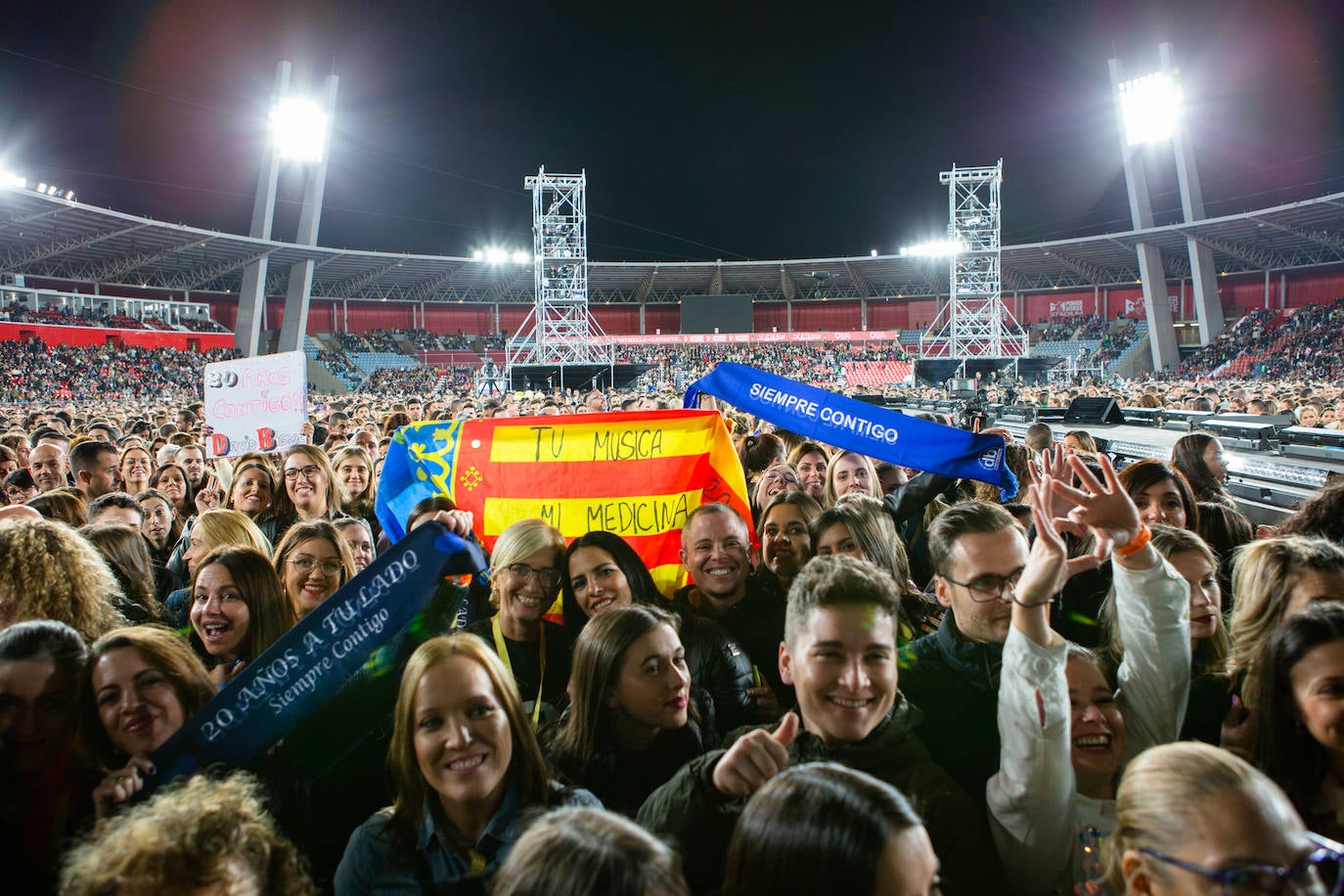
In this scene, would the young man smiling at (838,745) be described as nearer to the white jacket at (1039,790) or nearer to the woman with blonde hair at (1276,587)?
the white jacket at (1039,790)

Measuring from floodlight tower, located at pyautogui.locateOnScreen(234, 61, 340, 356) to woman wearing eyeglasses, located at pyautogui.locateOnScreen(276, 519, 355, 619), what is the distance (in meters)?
39.9

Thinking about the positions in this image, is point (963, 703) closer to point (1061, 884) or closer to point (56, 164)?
point (1061, 884)

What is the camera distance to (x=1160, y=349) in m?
44.3

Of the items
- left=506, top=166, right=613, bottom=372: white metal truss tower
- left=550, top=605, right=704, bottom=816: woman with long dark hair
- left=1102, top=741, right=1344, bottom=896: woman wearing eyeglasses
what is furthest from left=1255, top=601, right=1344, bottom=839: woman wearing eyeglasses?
left=506, top=166, right=613, bottom=372: white metal truss tower

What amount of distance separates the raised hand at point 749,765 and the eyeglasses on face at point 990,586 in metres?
1.16

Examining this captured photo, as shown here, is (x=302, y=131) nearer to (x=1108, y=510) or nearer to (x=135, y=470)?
(x=135, y=470)

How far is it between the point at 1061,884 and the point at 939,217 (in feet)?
209

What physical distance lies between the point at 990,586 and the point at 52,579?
361cm

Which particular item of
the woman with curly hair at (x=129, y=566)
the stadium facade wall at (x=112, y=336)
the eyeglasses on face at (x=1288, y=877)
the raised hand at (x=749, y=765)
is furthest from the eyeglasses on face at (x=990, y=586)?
the stadium facade wall at (x=112, y=336)

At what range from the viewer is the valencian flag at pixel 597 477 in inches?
214

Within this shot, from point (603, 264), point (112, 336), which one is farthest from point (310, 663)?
point (603, 264)

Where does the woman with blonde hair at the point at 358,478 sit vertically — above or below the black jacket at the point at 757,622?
above

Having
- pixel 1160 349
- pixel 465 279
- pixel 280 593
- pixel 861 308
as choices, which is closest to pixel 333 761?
pixel 280 593

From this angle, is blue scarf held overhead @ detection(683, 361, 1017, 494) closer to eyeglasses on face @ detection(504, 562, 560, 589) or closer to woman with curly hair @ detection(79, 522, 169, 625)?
eyeglasses on face @ detection(504, 562, 560, 589)
